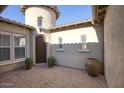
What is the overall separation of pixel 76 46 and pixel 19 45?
4.54m

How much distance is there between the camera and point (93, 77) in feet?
17.6

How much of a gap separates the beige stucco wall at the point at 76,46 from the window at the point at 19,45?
8.35 feet

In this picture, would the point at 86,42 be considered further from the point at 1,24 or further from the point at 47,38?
the point at 1,24

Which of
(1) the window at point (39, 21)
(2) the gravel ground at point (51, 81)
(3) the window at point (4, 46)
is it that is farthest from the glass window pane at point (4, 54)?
(1) the window at point (39, 21)

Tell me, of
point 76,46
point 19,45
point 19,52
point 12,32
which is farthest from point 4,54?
point 76,46

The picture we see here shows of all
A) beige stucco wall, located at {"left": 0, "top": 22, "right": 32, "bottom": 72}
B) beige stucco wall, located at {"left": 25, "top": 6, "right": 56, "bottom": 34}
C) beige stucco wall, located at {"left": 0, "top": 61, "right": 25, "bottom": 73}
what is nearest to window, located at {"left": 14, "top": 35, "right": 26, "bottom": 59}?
beige stucco wall, located at {"left": 0, "top": 22, "right": 32, "bottom": 72}

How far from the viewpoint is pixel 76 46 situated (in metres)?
7.44

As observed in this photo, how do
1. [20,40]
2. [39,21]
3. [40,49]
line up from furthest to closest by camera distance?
[39,21]
[40,49]
[20,40]

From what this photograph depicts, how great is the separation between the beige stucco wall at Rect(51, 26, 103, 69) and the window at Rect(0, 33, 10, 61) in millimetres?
3700

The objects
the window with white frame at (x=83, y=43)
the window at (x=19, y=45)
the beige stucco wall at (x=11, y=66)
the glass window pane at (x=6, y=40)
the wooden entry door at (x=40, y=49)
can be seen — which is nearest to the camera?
the beige stucco wall at (x=11, y=66)

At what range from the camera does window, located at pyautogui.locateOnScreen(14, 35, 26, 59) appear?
7371 millimetres

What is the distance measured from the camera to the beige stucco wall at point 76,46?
642 centimetres

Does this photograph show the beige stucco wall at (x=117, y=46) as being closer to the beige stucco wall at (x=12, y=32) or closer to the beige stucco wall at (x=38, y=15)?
the beige stucco wall at (x=12, y=32)

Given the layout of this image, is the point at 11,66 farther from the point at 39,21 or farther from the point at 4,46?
the point at 39,21
